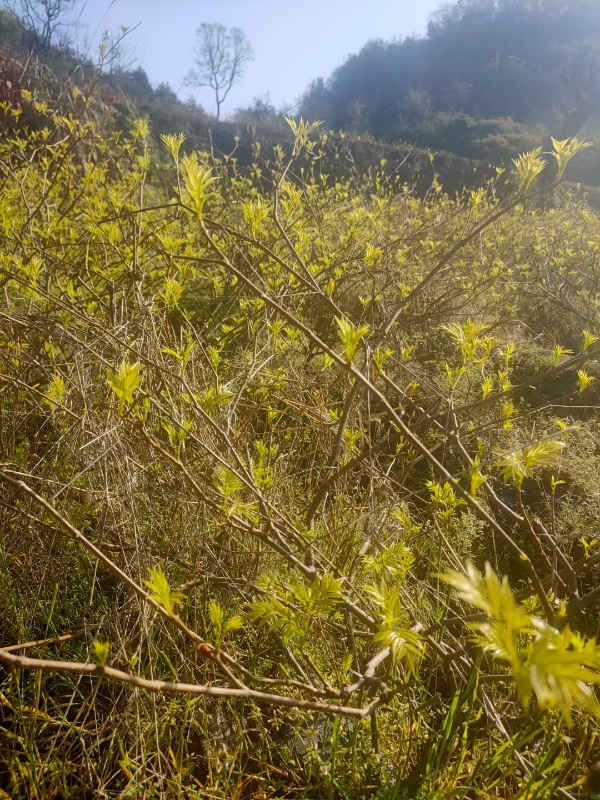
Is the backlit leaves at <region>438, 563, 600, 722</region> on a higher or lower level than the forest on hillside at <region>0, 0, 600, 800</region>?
higher

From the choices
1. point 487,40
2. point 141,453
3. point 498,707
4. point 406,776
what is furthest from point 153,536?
point 487,40

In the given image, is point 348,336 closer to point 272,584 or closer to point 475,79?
point 272,584

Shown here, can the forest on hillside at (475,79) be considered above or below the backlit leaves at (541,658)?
above

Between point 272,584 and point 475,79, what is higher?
point 475,79

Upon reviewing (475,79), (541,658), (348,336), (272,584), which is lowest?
(272,584)

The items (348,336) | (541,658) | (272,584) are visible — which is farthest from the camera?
(272,584)

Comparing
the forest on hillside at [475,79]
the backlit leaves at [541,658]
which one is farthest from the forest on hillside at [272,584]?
the forest on hillside at [475,79]

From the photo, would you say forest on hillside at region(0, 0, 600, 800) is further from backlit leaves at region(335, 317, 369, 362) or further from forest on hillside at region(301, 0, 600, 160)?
forest on hillside at region(301, 0, 600, 160)

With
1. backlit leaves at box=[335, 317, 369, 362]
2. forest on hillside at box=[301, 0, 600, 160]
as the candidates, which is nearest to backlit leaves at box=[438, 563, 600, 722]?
backlit leaves at box=[335, 317, 369, 362]

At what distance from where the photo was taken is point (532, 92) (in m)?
31.8

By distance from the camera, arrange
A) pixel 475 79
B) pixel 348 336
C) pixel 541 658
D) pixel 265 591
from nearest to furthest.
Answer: pixel 541 658 < pixel 348 336 < pixel 265 591 < pixel 475 79

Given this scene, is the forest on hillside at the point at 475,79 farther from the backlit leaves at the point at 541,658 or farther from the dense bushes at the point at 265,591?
the backlit leaves at the point at 541,658

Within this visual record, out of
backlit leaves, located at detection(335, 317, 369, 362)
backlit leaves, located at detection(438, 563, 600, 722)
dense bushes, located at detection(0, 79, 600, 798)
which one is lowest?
dense bushes, located at detection(0, 79, 600, 798)

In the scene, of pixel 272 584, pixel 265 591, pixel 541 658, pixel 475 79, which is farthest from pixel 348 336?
pixel 475 79
